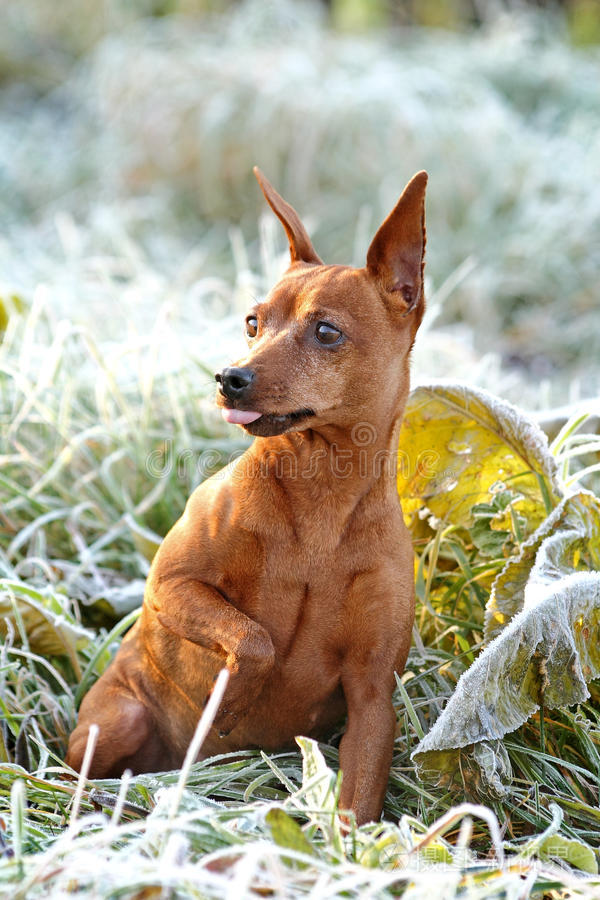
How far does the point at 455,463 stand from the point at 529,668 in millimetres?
626

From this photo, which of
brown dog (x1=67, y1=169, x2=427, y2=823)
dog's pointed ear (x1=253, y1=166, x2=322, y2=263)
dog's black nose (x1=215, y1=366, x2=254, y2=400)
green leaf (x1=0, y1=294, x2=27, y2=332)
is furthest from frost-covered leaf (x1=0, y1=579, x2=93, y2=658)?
green leaf (x1=0, y1=294, x2=27, y2=332)

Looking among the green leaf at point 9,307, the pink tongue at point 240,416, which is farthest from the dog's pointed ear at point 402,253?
the green leaf at point 9,307

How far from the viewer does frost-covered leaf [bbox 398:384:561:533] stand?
242 cm

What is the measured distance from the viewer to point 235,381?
171 centimetres

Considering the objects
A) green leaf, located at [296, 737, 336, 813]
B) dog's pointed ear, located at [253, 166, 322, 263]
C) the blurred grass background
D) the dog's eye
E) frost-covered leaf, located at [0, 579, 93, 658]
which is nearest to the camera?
green leaf, located at [296, 737, 336, 813]

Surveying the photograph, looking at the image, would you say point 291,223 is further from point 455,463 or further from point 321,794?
point 321,794

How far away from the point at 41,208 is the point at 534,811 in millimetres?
6230

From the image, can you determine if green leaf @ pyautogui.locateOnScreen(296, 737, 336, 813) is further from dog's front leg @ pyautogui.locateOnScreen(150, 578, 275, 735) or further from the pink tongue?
the pink tongue

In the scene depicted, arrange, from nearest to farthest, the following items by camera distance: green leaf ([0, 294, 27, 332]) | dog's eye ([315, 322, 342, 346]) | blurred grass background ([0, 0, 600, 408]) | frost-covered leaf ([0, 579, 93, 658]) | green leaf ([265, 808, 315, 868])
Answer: green leaf ([265, 808, 315, 868])
dog's eye ([315, 322, 342, 346])
frost-covered leaf ([0, 579, 93, 658])
green leaf ([0, 294, 27, 332])
blurred grass background ([0, 0, 600, 408])

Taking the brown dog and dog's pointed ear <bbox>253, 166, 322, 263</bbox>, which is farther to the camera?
dog's pointed ear <bbox>253, 166, 322, 263</bbox>

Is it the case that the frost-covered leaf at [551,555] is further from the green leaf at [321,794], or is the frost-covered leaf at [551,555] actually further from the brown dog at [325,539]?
the green leaf at [321,794]

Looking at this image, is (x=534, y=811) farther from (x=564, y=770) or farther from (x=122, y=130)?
(x=122, y=130)

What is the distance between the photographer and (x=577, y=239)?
5.84m

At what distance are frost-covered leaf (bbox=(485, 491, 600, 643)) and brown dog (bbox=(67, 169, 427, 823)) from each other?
0.93 feet
